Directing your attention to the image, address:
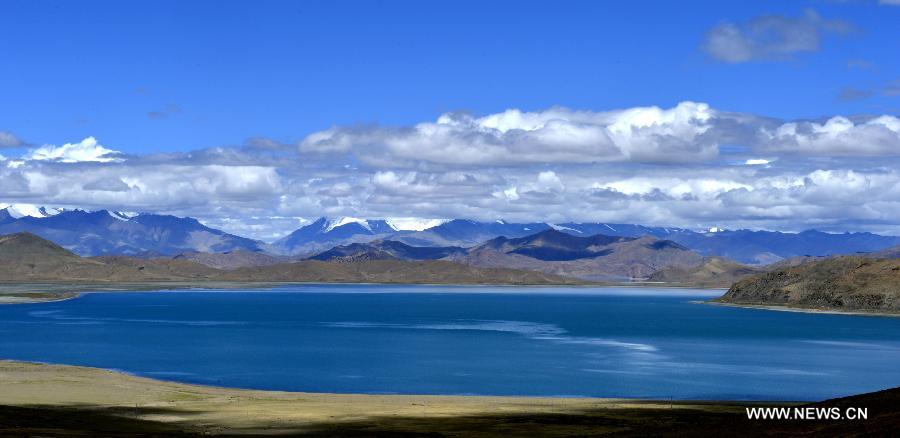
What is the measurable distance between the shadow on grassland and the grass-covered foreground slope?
0.23ft

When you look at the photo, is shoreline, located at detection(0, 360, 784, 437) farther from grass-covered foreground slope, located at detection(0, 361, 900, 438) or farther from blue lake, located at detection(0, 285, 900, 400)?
blue lake, located at detection(0, 285, 900, 400)

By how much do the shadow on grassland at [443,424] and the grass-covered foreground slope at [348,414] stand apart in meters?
0.07

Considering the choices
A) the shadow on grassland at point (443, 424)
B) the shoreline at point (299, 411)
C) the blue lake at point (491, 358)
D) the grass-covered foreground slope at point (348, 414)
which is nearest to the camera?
the grass-covered foreground slope at point (348, 414)

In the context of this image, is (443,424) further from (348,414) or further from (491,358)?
(491,358)

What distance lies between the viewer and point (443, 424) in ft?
235

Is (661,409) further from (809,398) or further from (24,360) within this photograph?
(24,360)

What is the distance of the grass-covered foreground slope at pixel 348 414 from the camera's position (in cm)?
5581

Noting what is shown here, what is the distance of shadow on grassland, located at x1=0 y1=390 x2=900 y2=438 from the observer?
56.3m

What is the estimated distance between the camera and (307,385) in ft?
352

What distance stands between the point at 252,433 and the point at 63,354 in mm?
80736

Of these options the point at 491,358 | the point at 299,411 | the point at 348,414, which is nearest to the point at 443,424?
the point at 348,414

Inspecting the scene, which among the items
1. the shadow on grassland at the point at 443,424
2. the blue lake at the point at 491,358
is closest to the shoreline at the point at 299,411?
the shadow on grassland at the point at 443,424

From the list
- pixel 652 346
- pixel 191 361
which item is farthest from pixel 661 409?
pixel 652 346

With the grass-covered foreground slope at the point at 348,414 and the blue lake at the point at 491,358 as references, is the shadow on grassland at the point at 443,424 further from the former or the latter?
the blue lake at the point at 491,358
